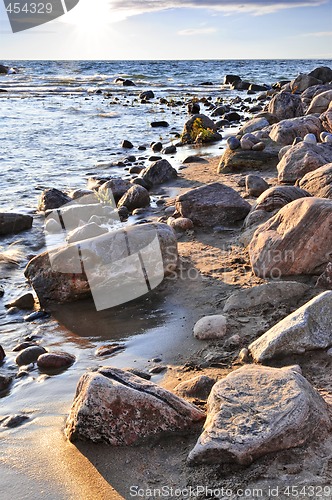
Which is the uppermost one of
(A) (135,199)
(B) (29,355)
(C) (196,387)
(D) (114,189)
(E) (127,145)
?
(E) (127,145)

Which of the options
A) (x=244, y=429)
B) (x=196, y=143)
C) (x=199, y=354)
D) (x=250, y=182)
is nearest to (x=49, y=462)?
(x=244, y=429)

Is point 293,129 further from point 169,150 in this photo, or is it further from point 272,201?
point 272,201

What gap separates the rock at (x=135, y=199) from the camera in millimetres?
8008

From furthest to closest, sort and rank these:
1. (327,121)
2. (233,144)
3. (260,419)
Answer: (327,121) → (233,144) → (260,419)

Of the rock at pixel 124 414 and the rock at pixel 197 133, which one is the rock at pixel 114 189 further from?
the rock at pixel 124 414

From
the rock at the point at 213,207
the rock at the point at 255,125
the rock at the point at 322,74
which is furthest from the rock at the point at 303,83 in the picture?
the rock at the point at 213,207

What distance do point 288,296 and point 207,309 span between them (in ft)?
2.19

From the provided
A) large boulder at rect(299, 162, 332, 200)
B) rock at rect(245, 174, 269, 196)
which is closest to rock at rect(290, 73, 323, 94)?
rock at rect(245, 174, 269, 196)

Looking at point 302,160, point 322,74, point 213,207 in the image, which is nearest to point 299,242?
point 213,207

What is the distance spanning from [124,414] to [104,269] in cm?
233

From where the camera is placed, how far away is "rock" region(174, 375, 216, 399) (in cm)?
337

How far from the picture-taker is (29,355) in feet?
13.5

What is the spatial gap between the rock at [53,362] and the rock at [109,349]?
218mm

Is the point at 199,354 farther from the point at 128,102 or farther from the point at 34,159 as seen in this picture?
the point at 128,102
